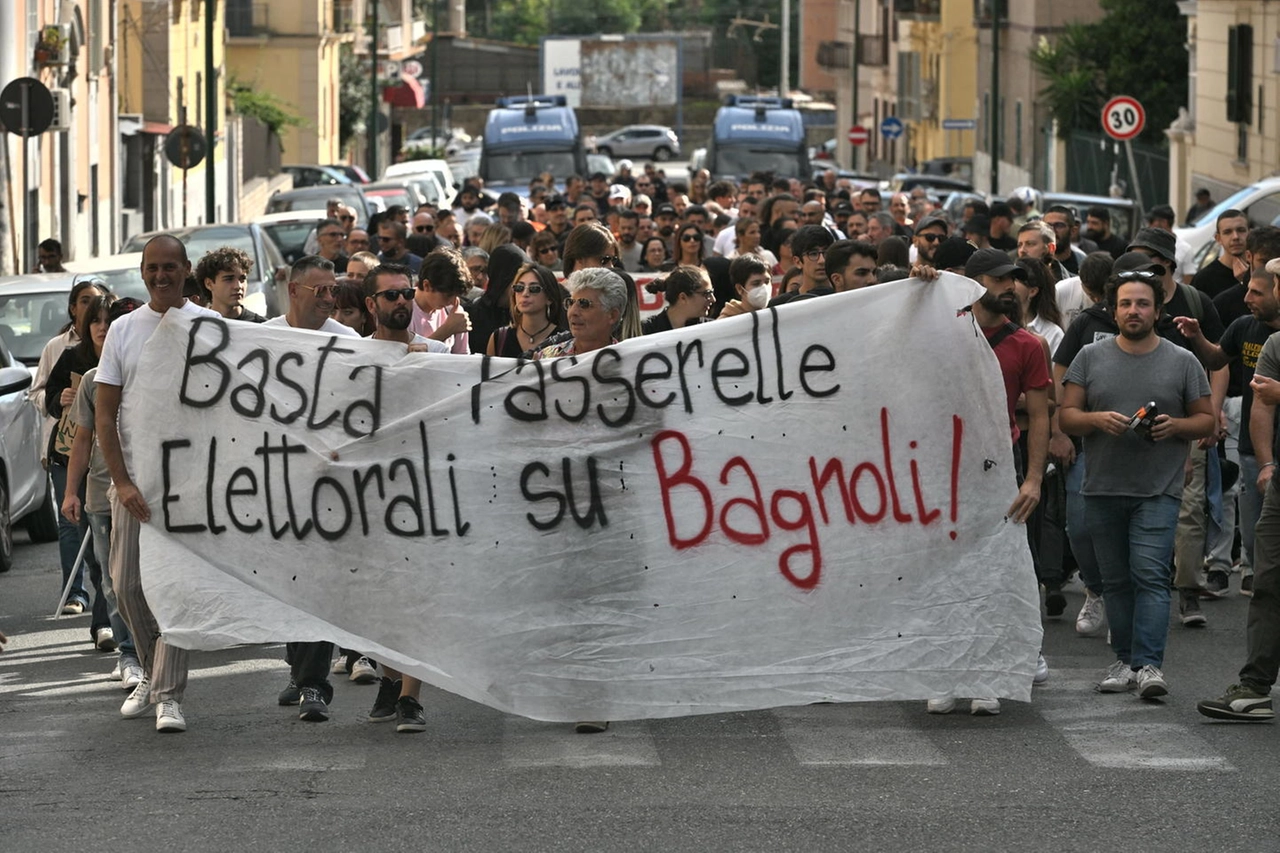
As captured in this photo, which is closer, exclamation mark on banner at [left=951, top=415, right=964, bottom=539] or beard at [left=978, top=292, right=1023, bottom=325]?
exclamation mark on banner at [left=951, top=415, right=964, bottom=539]

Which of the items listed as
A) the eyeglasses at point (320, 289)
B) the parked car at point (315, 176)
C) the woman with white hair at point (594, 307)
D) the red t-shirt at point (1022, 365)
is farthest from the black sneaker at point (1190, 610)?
the parked car at point (315, 176)

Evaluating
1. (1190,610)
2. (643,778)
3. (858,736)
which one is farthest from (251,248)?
(643,778)

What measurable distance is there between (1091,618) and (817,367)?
2787mm

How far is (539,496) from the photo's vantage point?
8133 millimetres

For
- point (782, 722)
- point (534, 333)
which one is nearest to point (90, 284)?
point (534, 333)

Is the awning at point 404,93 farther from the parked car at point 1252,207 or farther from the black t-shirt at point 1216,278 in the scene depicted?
the black t-shirt at point 1216,278

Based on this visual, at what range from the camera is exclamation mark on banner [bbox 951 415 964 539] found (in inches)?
323

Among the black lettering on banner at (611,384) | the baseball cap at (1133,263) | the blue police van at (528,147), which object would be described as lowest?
the black lettering on banner at (611,384)

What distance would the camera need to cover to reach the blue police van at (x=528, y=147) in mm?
41812

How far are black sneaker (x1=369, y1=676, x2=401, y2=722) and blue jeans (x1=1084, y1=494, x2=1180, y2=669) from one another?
273 cm

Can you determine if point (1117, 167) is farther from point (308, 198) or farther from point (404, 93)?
point (404, 93)

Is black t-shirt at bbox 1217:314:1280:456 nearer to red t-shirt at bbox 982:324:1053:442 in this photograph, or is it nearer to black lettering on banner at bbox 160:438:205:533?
red t-shirt at bbox 982:324:1053:442

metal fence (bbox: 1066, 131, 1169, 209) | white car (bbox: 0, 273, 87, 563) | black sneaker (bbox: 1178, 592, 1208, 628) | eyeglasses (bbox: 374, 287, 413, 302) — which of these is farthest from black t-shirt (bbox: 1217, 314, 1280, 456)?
metal fence (bbox: 1066, 131, 1169, 209)

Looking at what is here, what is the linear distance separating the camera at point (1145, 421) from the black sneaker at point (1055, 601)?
2279 millimetres
